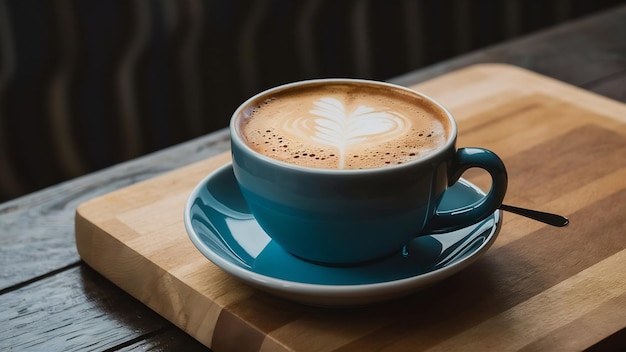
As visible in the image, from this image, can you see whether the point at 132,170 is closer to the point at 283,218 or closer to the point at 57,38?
the point at 283,218

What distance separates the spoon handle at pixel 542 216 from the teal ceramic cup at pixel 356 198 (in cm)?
9

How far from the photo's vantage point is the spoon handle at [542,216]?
0.72m

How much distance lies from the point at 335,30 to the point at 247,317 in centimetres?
143

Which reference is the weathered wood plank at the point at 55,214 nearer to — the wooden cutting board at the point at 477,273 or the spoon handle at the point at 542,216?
the wooden cutting board at the point at 477,273

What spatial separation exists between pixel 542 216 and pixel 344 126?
0.18m

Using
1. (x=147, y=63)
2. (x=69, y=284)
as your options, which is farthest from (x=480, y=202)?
(x=147, y=63)

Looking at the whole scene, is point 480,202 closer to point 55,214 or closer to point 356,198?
point 356,198

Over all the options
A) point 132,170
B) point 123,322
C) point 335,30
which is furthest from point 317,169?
point 335,30

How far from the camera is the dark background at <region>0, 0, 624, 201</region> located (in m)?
1.57

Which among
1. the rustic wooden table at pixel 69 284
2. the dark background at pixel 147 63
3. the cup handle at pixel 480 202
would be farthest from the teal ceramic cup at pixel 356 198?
the dark background at pixel 147 63

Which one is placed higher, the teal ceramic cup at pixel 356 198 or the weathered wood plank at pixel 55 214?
the teal ceramic cup at pixel 356 198

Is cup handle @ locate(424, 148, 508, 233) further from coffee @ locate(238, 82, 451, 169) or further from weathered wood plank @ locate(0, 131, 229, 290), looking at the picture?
weathered wood plank @ locate(0, 131, 229, 290)

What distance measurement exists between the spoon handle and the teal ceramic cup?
87 millimetres

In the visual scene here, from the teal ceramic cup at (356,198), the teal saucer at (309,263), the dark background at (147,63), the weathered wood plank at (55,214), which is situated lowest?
the dark background at (147,63)
